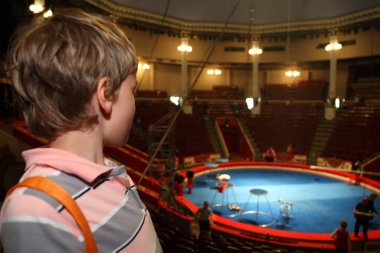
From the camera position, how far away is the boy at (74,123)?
67cm

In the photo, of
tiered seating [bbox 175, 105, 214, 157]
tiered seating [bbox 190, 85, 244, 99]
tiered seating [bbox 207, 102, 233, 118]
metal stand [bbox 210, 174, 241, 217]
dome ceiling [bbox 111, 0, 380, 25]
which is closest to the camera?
metal stand [bbox 210, 174, 241, 217]

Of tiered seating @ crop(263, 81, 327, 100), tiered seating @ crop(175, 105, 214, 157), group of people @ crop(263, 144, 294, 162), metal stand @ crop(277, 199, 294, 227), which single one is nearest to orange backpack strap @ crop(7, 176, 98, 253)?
metal stand @ crop(277, 199, 294, 227)

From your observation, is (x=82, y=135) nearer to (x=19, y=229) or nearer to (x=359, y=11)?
(x=19, y=229)

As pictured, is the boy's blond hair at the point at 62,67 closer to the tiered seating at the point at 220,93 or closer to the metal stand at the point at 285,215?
the metal stand at the point at 285,215

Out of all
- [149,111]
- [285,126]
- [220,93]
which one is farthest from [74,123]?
[220,93]

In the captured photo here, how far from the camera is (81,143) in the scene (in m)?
0.89

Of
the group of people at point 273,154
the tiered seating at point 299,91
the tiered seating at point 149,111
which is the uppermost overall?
the tiered seating at point 299,91

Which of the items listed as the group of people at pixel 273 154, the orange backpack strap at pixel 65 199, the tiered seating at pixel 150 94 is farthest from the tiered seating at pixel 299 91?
the orange backpack strap at pixel 65 199

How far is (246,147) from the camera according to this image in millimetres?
20719

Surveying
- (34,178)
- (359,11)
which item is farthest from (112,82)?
(359,11)

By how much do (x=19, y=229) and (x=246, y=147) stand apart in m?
20.7

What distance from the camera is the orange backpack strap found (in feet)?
2.23

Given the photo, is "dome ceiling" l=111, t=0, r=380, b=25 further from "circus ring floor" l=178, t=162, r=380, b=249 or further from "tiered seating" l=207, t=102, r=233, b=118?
"circus ring floor" l=178, t=162, r=380, b=249

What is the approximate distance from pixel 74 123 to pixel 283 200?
11909 millimetres
